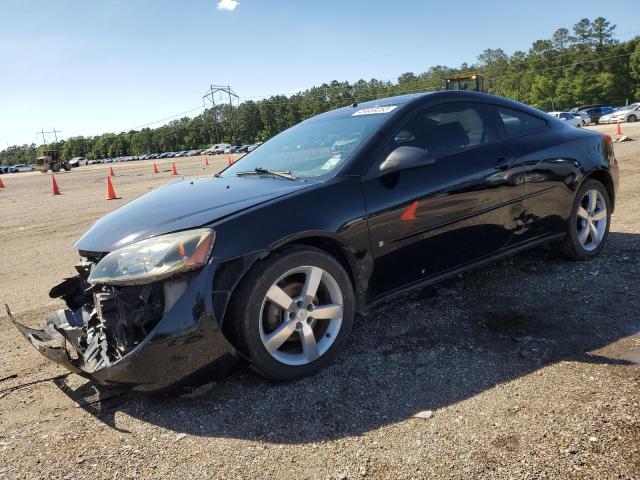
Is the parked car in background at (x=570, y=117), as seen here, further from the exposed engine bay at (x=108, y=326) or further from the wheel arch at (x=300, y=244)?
the exposed engine bay at (x=108, y=326)

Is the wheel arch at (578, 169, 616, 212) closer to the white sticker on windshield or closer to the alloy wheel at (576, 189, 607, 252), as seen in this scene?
the alloy wheel at (576, 189, 607, 252)

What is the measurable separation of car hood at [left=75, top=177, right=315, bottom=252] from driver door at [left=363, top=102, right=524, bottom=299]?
0.62m

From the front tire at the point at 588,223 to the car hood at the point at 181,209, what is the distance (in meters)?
2.68

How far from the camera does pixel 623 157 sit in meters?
13.1

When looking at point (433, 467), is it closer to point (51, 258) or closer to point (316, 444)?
point (316, 444)

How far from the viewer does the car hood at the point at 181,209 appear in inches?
109

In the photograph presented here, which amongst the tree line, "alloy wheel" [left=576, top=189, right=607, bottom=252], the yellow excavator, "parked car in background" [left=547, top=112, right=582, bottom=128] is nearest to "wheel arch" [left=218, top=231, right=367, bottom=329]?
"alloy wheel" [left=576, top=189, right=607, bottom=252]

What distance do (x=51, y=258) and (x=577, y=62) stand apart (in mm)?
96542

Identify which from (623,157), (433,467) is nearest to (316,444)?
(433,467)

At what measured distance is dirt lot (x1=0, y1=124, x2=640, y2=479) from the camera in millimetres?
2197

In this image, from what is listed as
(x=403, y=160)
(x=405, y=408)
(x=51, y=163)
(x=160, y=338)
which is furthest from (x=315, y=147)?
(x=51, y=163)

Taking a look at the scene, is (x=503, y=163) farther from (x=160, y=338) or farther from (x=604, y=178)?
(x=160, y=338)

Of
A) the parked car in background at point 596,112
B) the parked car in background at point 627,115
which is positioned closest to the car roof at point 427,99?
the parked car in background at point 627,115

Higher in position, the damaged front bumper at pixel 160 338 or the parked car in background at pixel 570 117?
the parked car in background at pixel 570 117
